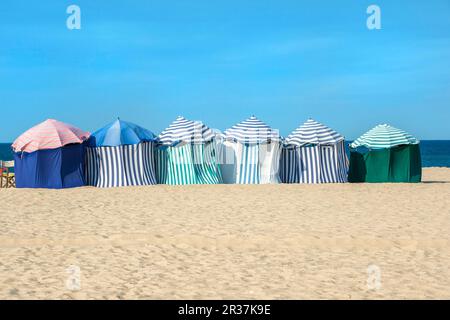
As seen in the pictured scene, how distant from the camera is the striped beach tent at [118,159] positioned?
19141mm

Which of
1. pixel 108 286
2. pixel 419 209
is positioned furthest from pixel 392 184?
pixel 108 286

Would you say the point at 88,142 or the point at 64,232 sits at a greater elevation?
the point at 88,142

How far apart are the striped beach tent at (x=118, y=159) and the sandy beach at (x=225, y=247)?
3396 millimetres

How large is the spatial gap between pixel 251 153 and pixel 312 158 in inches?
85.3

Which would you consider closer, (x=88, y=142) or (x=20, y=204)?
(x=20, y=204)

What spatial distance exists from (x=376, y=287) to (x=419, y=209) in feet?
23.4

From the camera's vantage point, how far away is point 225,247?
912cm

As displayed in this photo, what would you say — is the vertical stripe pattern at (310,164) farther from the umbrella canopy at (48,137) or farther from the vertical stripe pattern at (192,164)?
the umbrella canopy at (48,137)

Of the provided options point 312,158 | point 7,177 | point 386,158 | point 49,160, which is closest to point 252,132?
point 312,158

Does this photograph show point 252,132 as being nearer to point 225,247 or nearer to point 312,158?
point 312,158

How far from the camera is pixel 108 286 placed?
22.5 ft
